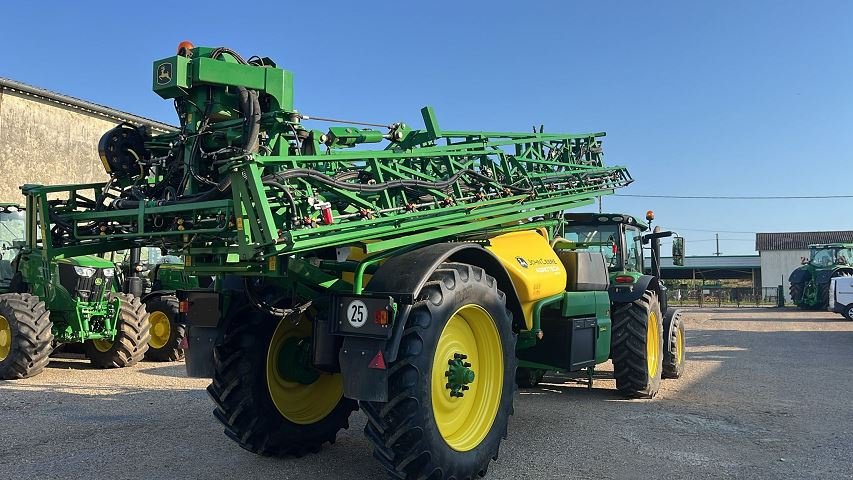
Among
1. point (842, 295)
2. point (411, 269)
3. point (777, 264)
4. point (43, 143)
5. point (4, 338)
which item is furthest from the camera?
point (777, 264)

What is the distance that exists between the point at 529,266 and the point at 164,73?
128 inches

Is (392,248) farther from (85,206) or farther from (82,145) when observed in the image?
(82,145)

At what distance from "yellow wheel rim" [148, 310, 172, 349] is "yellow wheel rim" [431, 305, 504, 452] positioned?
8.57 meters

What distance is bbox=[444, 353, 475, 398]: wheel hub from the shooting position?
462 centimetres

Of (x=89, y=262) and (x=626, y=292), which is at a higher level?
(x=89, y=262)

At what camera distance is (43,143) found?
2505 cm

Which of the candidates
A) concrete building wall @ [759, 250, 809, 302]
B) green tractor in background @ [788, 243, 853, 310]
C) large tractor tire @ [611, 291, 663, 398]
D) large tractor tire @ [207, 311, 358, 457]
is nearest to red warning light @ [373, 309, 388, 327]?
large tractor tire @ [207, 311, 358, 457]

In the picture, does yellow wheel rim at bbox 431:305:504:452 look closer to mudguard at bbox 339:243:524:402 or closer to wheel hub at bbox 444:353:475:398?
wheel hub at bbox 444:353:475:398

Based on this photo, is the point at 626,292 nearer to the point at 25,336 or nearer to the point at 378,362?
the point at 378,362

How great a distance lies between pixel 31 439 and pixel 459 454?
12.8 feet

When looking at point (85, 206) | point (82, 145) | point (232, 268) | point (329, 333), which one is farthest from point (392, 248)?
point (82, 145)

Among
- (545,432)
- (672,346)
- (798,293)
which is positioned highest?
(672,346)

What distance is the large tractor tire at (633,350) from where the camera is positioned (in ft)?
25.5

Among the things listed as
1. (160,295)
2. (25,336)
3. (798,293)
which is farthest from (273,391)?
(798,293)
